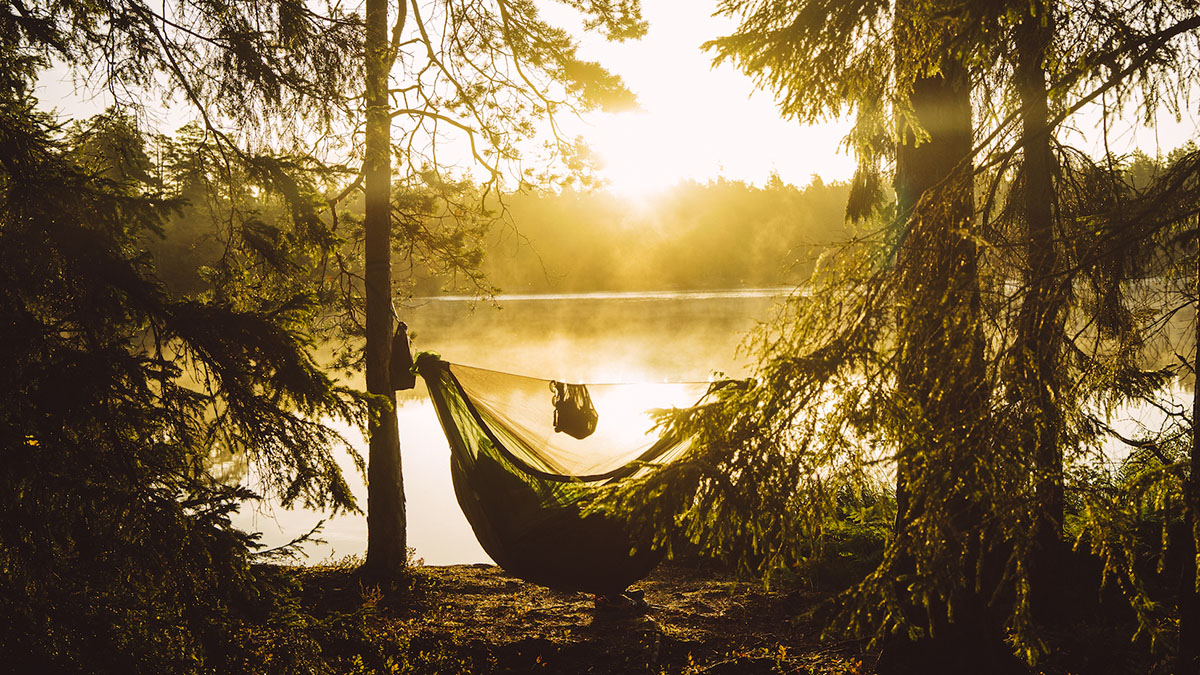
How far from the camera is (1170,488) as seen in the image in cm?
146

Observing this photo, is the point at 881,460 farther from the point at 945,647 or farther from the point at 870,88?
the point at 945,647

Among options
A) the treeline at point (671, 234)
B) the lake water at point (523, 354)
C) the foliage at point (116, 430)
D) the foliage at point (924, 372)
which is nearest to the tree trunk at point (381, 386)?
the lake water at point (523, 354)

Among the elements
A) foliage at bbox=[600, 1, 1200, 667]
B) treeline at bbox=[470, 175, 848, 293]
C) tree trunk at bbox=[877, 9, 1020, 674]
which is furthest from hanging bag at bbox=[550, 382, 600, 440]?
treeline at bbox=[470, 175, 848, 293]

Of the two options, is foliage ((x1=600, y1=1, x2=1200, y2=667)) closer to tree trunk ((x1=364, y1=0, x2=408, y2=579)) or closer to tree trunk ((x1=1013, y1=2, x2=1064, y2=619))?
tree trunk ((x1=1013, y1=2, x2=1064, y2=619))

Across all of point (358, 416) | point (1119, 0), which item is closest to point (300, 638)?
point (358, 416)

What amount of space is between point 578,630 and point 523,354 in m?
12.6

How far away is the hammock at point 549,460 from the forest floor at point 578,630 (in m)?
0.31

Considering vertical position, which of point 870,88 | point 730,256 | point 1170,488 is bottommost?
point 1170,488

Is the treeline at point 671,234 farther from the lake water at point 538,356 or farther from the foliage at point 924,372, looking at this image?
the foliage at point 924,372

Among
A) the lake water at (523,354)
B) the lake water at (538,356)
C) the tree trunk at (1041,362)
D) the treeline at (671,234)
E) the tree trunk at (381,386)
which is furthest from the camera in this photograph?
the treeline at (671,234)

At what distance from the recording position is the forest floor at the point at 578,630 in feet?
9.74

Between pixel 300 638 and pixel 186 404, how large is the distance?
66cm

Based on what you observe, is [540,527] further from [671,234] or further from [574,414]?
[671,234]

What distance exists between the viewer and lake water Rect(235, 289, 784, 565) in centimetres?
660
